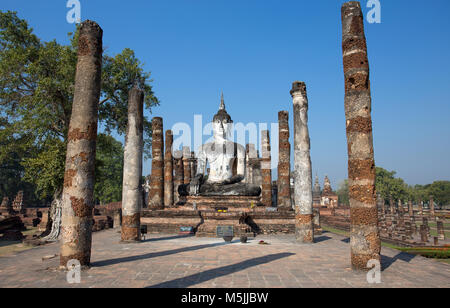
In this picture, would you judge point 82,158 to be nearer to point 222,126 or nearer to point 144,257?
point 144,257

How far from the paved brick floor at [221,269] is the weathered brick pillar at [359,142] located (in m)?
0.66

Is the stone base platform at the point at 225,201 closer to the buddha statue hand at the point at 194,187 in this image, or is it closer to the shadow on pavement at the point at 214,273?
the buddha statue hand at the point at 194,187

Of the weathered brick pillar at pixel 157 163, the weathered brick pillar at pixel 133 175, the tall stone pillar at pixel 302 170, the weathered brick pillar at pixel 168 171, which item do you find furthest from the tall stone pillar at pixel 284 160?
the weathered brick pillar at pixel 168 171

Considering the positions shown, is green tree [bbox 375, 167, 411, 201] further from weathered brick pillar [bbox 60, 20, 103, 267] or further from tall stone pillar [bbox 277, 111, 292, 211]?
weathered brick pillar [bbox 60, 20, 103, 267]

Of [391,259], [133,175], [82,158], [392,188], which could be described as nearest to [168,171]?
[133,175]

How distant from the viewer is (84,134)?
22.9ft

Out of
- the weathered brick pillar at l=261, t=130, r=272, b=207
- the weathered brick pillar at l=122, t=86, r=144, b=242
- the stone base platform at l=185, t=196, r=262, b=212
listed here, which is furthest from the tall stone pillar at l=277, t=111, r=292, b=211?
the weathered brick pillar at l=122, t=86, r=144, b=242

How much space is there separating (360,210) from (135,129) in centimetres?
814

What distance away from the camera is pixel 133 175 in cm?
1132

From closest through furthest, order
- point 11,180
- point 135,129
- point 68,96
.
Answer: point 135,129 → point 68,96 → point 11,180

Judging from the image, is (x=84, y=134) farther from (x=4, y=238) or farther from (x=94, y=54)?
(x=4, y=238)

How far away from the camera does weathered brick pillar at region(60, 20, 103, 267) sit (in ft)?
21.7

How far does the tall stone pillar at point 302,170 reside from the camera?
11.1 m

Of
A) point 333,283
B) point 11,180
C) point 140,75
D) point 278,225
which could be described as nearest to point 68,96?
point 140,75
